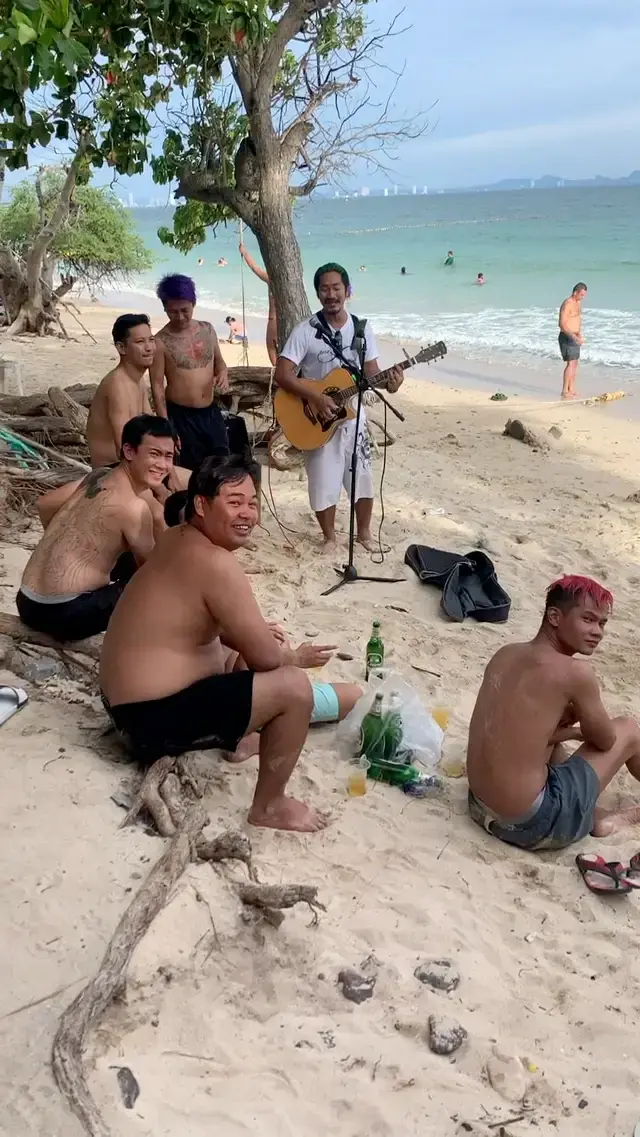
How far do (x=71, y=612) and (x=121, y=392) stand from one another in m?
1.47

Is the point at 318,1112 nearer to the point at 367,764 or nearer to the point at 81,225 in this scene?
the point at 367,764

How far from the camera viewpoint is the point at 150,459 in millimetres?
3654

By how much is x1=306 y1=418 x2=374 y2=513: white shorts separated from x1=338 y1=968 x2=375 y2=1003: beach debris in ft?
11.3

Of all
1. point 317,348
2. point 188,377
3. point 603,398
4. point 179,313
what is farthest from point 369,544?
point 603,398

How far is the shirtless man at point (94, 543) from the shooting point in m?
3.67

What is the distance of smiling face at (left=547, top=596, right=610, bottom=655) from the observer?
290 cm

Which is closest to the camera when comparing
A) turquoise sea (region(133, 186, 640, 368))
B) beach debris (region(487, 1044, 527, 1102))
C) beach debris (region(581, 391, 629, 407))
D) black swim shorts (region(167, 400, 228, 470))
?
beach debris (region(487, 1044, 527, 1102))

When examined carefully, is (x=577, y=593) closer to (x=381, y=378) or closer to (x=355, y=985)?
(x=355, y=985)

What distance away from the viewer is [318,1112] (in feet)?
6.57

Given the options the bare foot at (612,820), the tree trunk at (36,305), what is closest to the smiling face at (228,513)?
the bare foot at (612,820)

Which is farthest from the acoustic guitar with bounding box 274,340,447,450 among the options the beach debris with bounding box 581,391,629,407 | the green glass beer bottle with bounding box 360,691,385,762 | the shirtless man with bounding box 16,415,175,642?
the beach debris with bounding box 581,391,629,407

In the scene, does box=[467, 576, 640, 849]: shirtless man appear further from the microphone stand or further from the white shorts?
the white shorts

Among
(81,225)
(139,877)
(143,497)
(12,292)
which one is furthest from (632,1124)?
(81,225)

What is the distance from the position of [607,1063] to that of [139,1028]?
1.22 metres
